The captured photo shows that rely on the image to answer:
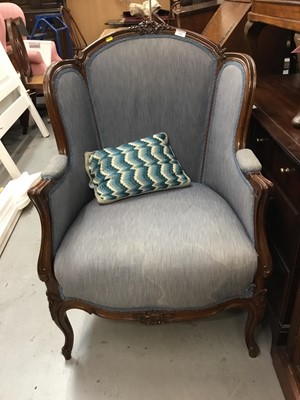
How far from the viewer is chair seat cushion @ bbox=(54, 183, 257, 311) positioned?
914 millimetres

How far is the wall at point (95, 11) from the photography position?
16.8ft

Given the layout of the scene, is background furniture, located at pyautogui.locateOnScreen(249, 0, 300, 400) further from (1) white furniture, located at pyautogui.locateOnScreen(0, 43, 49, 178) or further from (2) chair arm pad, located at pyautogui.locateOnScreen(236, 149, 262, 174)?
(1) white furniture, located at pyautogui.locateOnScreen(0, 43, 49, 178)

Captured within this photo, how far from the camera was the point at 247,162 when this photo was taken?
97 centimetres

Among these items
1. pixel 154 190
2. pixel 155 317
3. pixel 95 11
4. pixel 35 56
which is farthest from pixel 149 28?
pixel 95 11

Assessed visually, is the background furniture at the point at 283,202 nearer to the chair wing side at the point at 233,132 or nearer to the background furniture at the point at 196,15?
the chair wing side at the point at 233,132

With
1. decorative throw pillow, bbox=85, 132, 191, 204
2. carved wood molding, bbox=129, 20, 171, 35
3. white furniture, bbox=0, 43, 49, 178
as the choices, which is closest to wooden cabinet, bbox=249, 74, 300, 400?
decorative throw pillow, bbox=85, 132, 191, 204

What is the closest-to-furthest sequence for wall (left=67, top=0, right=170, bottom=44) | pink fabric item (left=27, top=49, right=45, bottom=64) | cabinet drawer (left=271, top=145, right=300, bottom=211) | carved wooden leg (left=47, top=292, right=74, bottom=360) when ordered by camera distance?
cabinet drawer (left=271, top=145, right=300, bottom=211)
carved wooden leg (left=47, top=292, right=74, bottom=360)
pink fabric item (left=27, top=49, right=45, bottom=64)
wall (left=67, top=0, right=170, bottom=44)

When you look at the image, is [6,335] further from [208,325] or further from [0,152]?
[0,152]

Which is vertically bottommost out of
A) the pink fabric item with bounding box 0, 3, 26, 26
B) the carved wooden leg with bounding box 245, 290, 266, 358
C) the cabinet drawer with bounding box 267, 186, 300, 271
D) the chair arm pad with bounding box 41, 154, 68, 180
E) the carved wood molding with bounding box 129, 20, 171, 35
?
the carved wooden leg with bounding box 245, 290, 266, 358

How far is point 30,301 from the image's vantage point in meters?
1.41

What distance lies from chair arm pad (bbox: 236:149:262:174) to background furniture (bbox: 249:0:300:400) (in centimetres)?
8

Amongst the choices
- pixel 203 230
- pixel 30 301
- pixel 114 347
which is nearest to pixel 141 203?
pixel 203 230

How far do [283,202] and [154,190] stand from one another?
16.7 inches

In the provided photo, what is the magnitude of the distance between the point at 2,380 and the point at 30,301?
0.33 m
